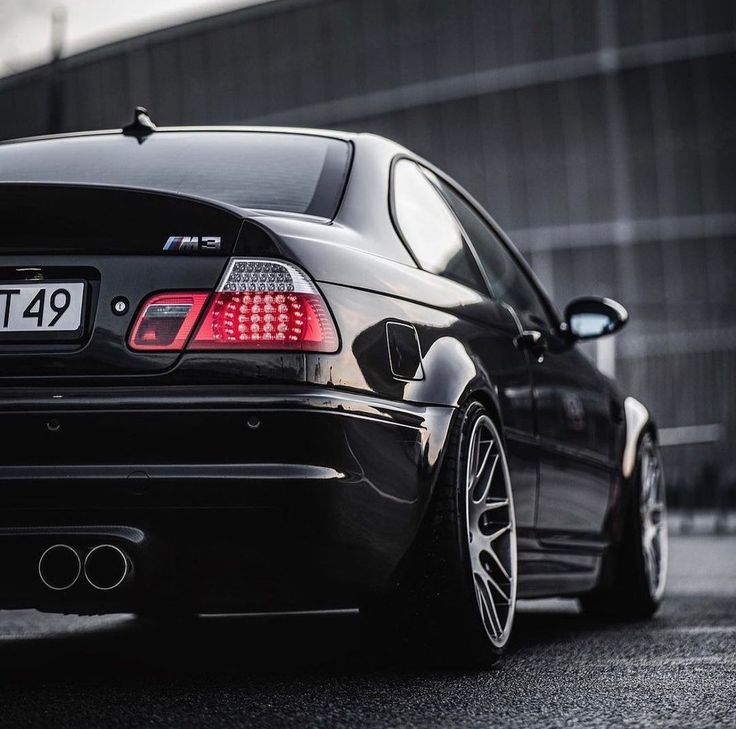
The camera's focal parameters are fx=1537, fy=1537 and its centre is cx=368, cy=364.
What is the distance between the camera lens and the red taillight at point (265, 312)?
3422 mm

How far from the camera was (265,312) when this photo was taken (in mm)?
3449

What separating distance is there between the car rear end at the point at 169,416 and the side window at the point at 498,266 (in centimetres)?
152

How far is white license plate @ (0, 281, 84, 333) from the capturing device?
3486mm

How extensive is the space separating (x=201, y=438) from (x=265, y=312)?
317 mm

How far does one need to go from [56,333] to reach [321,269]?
0.62 metres

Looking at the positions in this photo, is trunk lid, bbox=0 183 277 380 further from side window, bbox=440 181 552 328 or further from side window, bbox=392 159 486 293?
side window, bbox=440 181 552 328

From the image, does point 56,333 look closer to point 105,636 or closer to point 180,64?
point 105,636

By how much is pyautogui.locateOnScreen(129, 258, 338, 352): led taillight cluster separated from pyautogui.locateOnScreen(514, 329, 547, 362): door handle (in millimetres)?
1422

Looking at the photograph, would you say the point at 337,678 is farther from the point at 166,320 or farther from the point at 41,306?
the point at 41,306

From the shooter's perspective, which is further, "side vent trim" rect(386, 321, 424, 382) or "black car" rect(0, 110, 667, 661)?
"side vent trim" rect(386, 321, 424, 382)

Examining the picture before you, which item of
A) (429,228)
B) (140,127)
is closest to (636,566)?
(429,228)

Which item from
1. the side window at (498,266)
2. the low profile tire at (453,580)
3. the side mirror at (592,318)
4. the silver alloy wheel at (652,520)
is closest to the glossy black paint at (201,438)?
the low profile tire at (453,580)

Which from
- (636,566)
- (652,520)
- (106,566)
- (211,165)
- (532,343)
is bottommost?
(636,566)

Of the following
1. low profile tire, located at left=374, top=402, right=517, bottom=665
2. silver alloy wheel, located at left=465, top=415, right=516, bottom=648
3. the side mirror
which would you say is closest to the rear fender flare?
the side mirror
